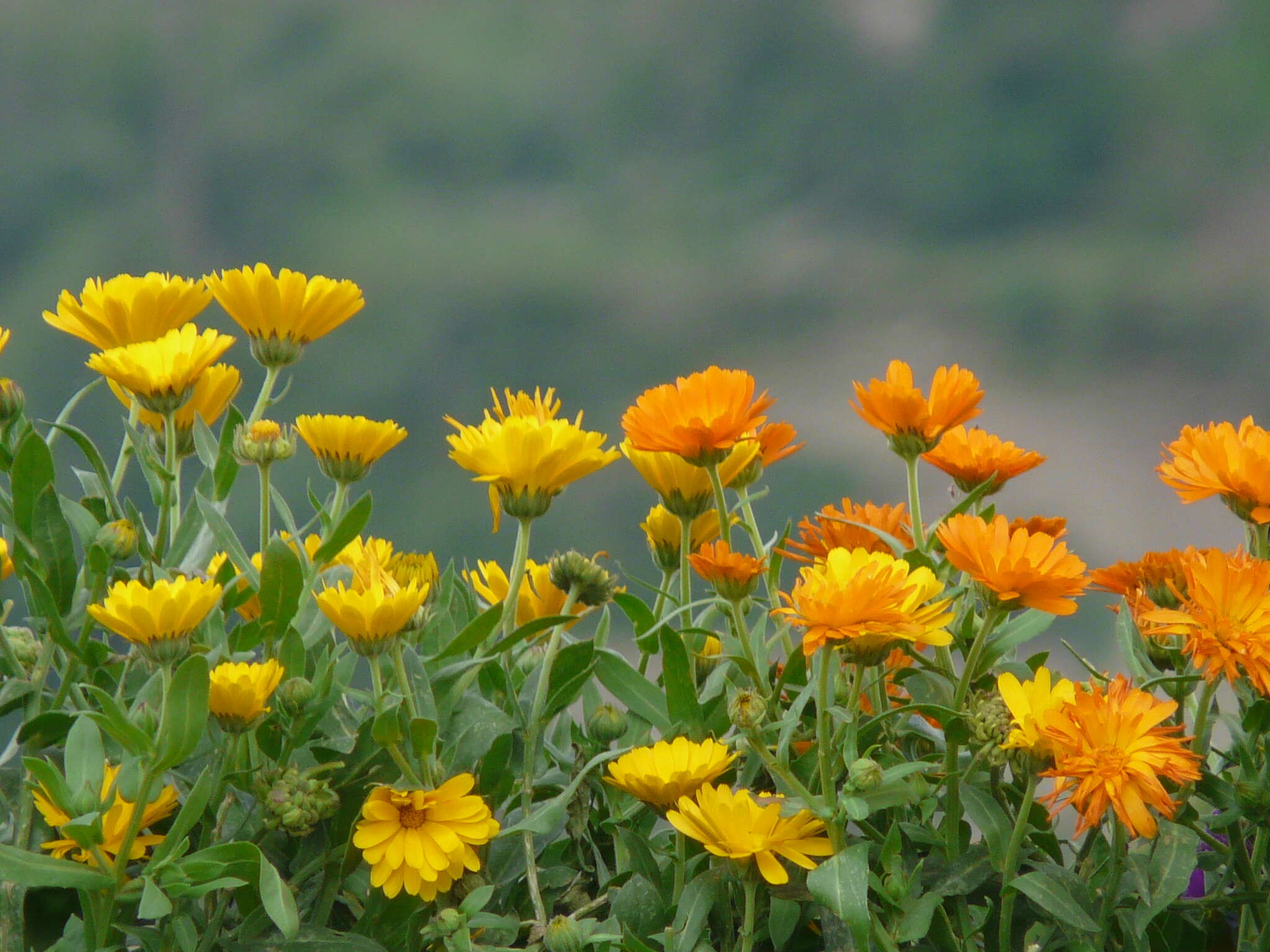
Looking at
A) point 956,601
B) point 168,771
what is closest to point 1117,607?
point 956,601

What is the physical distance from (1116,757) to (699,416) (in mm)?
378

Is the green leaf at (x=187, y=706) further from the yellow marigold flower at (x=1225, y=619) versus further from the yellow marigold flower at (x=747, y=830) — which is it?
the yellow marigold flower at (x=1225, y=619)

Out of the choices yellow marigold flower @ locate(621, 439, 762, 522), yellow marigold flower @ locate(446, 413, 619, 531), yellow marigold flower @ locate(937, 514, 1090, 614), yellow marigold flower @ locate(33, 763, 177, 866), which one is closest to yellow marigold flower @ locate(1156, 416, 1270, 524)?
yellow marigold flower @ locate(937, 514, 1090, 614)

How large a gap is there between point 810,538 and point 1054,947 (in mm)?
365

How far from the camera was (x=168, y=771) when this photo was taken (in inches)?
36.5

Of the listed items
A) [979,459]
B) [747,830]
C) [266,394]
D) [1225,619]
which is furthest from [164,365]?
[1225,619]

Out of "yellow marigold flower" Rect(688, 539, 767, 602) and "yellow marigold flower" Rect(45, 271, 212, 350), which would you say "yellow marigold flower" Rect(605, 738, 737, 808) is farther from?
"yellow marigold flower" Rect(45, 271, 212, 350)

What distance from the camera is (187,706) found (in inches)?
32.0

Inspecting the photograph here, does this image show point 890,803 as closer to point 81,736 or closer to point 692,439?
point 692,439

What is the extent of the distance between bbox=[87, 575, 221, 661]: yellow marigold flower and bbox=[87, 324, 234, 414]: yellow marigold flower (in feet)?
0.60

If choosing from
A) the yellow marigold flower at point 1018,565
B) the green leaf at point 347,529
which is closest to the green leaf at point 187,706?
the green leaf at point 347,529

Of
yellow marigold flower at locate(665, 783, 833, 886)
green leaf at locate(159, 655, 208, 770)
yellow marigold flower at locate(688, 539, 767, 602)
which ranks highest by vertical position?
yellow marigold flower at locate(688, 539, 767, 602)

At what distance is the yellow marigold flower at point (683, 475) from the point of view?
3.49 feet

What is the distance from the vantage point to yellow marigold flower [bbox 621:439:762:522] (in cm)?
106
